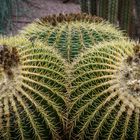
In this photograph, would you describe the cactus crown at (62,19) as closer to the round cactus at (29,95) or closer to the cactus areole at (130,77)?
the round cactus at (29,95)

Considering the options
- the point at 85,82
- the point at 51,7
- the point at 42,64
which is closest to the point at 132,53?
the point at 85,82

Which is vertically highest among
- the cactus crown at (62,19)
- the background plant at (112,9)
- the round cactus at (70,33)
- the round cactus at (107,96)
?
the background plant at (112,9)

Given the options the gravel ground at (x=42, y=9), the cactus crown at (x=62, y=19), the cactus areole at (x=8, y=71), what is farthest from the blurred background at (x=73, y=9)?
the cactus areole at (x=8, y=71)

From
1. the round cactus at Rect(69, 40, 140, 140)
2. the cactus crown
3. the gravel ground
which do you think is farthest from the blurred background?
the round cactus at Rect(69, 40, 140, 140)

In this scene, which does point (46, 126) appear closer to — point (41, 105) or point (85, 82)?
point (41, 105)

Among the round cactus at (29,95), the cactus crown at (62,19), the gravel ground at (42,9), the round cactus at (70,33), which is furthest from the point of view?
the gravel ground at (42,9)

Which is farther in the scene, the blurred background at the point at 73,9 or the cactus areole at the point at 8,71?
the blurred background at the point at 73,9
